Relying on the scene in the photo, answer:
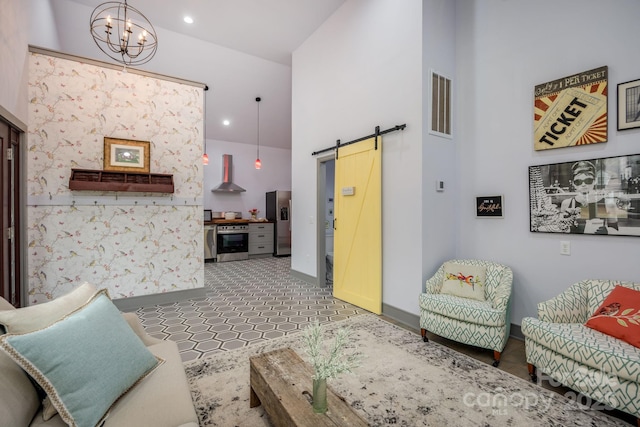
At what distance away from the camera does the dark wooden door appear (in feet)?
9.57

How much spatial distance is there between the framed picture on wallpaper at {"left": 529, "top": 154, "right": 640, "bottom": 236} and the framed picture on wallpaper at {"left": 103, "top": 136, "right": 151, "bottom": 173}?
4.85 m

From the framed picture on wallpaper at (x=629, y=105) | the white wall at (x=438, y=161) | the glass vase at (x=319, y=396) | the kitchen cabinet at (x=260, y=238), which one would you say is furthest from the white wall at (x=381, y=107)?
the kitchen cabinet at (x=260, y=238)

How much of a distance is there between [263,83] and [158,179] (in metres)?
4.15

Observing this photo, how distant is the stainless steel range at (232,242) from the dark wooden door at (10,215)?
4.45 metres

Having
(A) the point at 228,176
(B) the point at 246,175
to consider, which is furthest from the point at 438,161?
(B) the point at 246,175

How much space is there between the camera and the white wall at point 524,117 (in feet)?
8.46

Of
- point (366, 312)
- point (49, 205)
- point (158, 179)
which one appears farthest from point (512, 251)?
point (49, 205)

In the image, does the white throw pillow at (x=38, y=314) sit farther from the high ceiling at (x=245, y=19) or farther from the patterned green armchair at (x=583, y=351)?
the high ceiling at (x=245, y=19)

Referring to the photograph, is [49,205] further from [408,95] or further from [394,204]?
[408,95]

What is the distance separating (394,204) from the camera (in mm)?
3686

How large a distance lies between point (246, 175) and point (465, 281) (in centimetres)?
751

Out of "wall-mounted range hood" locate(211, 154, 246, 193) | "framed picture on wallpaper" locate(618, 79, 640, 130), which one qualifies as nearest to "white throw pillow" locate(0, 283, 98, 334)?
"framed picture on wallpaper" locate(618, 79, 640, 130)

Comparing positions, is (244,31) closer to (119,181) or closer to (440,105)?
(119,181)

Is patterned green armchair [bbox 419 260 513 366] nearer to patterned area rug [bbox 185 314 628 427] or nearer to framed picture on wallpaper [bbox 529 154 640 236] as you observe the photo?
patterned area rug [bbox 185 314 628 427]
